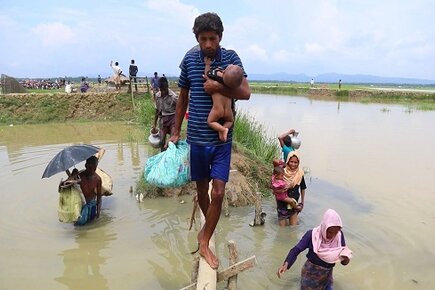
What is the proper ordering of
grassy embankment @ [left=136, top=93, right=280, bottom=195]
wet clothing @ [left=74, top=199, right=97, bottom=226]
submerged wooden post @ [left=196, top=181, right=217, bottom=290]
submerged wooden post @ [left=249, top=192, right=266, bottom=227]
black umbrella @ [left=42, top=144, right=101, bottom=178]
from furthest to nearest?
grassy embankment @ [left=136, top=93, right=280, bottom=195]
submerged wooden post @ [left=249, top=192, right=266, bottom=227]
wet clothing @ [left=74, top=199, right=97, bottom=226]
black umbrella @ [left=42, top=144, right=101, bottom=178]
submerged wooden post @ [left=196, top=181, right=217, bottom=290]

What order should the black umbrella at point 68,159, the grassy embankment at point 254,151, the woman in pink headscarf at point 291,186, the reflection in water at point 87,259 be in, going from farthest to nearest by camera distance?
the grassy embankment at point 254,151, the woman in pink headscarf at point 291,186, the black umbrella at point 68,159, the reflection in water at point 87,259

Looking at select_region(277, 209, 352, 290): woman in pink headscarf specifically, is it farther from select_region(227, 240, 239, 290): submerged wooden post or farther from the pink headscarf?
select_region(227, 240, 239, 290): submerged wooden post

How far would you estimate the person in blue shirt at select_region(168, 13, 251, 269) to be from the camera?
261 cm

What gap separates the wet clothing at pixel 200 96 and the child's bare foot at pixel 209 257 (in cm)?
74

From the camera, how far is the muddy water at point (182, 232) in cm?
407

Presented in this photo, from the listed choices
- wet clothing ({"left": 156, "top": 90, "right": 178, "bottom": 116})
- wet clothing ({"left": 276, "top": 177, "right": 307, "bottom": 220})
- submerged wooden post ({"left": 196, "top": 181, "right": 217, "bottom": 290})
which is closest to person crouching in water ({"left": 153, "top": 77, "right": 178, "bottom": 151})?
wet clothing ({"left": 156, "top": 90, "right": 178, "bottom": 116})

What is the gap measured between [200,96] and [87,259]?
271 cm

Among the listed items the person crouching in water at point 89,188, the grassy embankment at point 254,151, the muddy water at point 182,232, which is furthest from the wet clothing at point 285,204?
the person crouching in water at point 89,188

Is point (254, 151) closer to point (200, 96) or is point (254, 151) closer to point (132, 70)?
point (200, 96)

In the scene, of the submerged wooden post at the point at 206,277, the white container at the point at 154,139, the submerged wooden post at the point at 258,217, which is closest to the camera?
the submerged wooden post at the point at 206,277

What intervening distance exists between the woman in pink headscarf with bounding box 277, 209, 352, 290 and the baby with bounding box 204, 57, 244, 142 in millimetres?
1176

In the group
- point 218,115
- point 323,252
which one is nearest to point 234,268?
point 323,252

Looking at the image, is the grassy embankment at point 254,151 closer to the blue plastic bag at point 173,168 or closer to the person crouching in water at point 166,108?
the person crouching in water at point 166,108

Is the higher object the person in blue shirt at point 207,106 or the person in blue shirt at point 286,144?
the person in blue shirt at point 207,106
